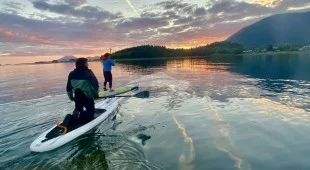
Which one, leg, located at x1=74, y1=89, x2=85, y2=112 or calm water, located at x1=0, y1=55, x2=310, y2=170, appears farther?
leg, located at x1=74, y1=89, x2=85, y2=112

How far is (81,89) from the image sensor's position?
1107 cm

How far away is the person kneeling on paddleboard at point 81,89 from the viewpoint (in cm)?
1086

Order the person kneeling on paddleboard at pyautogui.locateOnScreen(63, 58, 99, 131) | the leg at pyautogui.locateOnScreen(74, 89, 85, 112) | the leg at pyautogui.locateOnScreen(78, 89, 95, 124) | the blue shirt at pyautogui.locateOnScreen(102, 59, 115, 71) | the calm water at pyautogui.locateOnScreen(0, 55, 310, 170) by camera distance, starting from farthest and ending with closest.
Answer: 1. the blue shirt at pyautogui.locateOnScreen(102, 59, 115, 71)
2. the leg at pyautogui.locateOnScreen(78, 89, 95, 124)
3. the leg at pyautogui.locateOnScreen(74, 89, 85, 112)
4. the person kneeling on paddleboard at pyautogui.locateOnScreen(63, 58, 99, 131)
5. the calm water at pyautogui.locateOnScreen(0, 55, 310, 170)

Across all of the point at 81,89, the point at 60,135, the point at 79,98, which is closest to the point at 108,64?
the point at 79,98

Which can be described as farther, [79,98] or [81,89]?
[79,98]

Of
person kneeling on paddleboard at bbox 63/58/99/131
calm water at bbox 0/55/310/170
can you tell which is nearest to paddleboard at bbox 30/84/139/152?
calm water at bbox 0/55/310/170

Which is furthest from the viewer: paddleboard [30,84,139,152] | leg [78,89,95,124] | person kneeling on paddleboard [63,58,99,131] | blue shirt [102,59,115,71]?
blue shirt [102,59,115,71]

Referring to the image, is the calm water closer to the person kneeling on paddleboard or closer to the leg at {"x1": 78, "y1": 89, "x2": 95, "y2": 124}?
the leg at {"x1": 78, "y1": 89, "x2": 95, "y2": 124}

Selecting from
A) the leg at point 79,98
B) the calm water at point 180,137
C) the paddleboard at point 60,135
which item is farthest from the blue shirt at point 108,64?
the leg at point 79,98

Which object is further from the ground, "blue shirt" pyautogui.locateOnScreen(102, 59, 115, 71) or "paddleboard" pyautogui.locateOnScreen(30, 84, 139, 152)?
"blue shirt" pyautogui.locateOnScreen(102, 59, 115, 71)

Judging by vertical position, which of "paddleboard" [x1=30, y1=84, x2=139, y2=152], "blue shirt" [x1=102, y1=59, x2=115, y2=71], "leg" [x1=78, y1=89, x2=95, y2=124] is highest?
"blue shirt" [x1=102, y1=59, x2=115, y2=71]

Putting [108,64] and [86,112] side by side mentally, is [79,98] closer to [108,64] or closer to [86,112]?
[86,112]

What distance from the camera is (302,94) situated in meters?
19.3

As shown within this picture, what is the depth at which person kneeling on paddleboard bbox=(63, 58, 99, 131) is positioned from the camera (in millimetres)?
10859
